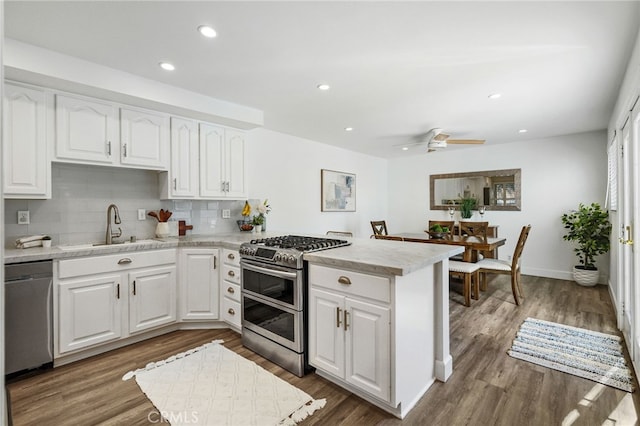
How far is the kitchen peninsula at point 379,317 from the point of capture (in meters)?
1.79

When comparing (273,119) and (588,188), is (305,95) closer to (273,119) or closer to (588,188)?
(273,119)

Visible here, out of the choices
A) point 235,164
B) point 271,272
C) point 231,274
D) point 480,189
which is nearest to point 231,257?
point 231,274

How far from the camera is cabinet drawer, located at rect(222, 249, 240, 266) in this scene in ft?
9.51

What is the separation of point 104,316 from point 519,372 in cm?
332

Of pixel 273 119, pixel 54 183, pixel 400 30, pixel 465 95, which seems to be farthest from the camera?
pixel 273 119

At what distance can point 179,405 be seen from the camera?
194 cm

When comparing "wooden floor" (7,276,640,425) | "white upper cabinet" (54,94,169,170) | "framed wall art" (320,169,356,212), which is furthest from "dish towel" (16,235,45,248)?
"framed wall art" (320,169,356,212)

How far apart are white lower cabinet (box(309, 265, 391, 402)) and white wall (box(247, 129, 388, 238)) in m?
2.49

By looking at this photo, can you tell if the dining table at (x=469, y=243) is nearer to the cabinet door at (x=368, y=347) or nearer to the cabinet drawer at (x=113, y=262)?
the cabinet door at (x=368, y=347)

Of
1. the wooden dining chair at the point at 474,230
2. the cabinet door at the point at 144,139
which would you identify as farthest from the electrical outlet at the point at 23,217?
the wooden dining chair at the point at 474,230

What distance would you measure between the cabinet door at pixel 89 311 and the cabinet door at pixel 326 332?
1.73 metres

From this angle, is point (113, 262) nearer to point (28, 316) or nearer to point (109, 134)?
point (28, 316)

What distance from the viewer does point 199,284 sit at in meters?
3.03

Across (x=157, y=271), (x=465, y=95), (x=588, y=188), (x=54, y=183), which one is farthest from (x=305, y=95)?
(x=588, y=188)
